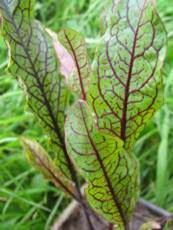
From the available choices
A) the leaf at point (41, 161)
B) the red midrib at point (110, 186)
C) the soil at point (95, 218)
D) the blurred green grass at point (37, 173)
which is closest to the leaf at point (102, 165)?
the red midrib at point (110, 186)

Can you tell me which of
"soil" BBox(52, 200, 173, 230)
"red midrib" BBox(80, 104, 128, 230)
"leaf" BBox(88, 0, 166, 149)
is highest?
"leaf" BBox(88, 0, 166, 149)

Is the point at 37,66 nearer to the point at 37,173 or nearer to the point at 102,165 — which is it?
the point at 102,165

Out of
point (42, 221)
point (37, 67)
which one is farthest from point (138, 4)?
point (42, 221)

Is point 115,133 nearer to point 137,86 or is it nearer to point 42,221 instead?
point 137,86

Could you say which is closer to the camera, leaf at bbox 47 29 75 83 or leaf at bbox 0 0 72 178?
leaf at bbox 0 0 72 178

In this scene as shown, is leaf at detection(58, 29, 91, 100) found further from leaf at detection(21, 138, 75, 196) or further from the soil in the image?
the soil

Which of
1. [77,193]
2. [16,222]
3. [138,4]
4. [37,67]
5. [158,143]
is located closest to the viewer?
[138,4]

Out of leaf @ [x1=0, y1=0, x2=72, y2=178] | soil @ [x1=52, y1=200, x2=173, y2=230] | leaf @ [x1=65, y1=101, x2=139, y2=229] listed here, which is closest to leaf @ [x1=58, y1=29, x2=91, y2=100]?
leaf @ [x1=0, y1=0, x2=72, y2=178]
